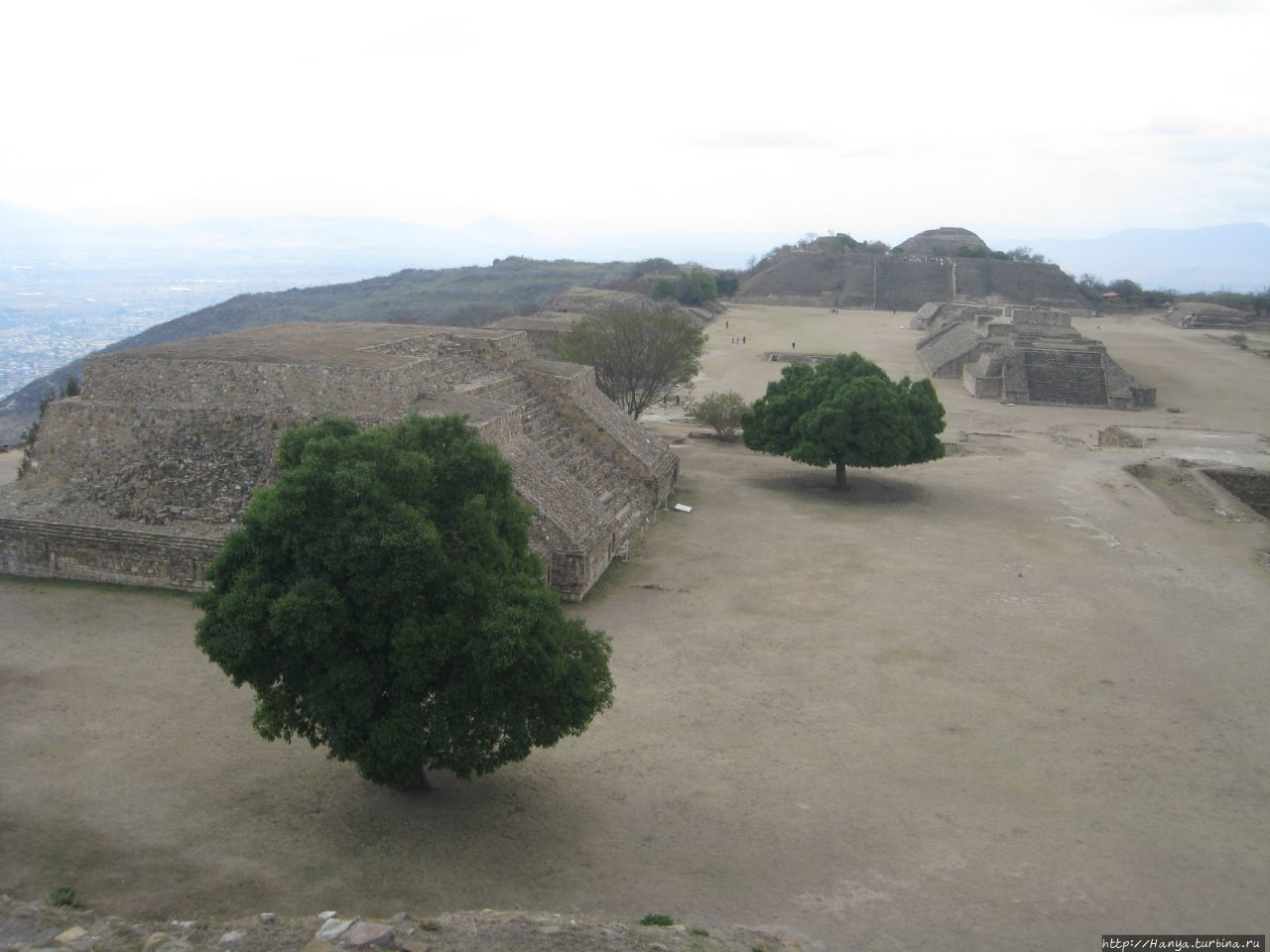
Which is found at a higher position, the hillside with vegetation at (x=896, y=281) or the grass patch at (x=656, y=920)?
the hillside with vegetation at (x=896, y=281)

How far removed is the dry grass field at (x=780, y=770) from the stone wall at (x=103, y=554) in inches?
12.8

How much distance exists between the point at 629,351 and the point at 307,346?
405 inches

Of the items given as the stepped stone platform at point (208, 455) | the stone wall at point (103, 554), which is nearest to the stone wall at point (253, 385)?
the stepped stone platform at point (208, 455)

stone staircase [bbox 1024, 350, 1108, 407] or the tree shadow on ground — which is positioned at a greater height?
stone staircase [bbox 1024, 350, 1108, 407]

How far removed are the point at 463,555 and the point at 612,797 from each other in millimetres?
2493

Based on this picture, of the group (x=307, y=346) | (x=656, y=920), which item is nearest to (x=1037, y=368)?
(x=307, y=346)

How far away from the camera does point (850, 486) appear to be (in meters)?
21.3

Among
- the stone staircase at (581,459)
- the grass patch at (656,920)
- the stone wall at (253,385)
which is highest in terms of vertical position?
the stone wall at (253,385)

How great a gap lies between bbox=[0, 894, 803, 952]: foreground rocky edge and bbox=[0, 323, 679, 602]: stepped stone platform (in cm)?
697

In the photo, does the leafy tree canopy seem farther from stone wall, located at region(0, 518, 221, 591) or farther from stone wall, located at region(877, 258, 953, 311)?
stone wall, located at region(0, 518, 221, 591)

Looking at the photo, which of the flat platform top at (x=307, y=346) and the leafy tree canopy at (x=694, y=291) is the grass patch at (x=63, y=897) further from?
the leafy tree canopy at (x=694, y=291)

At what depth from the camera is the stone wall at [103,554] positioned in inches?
522

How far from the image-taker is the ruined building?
35.3 meters

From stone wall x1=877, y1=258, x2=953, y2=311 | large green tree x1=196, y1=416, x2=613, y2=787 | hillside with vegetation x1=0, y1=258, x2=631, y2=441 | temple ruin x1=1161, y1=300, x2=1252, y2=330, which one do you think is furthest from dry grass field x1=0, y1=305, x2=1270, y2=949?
stone wall x1=877, y1=258, x2=953, y2=311
